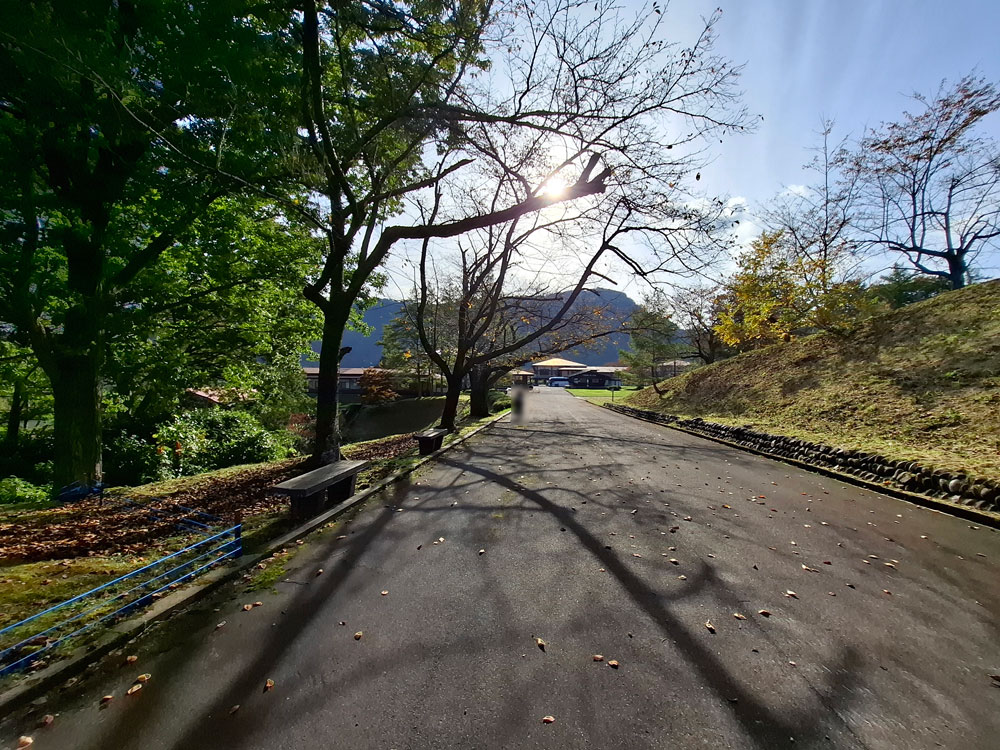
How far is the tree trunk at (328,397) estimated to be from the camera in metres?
7.64

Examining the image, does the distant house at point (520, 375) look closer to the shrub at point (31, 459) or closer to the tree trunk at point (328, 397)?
the shrub at point (31, 459)

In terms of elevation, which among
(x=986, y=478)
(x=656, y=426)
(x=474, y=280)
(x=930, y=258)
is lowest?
(x=656, y=426)

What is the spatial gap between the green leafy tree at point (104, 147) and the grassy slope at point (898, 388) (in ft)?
37.2

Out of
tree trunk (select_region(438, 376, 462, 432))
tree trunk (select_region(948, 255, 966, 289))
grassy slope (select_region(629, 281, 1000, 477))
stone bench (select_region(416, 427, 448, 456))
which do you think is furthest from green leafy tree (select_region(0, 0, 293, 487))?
tree trunk (select_region(948, 255, 966, 289))

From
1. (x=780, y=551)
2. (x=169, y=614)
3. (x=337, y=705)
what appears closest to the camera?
(x=337, y=705)

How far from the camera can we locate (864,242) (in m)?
22.7

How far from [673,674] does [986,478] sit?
238 inches

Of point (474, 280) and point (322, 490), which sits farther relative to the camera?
Answer: point (474, 280)

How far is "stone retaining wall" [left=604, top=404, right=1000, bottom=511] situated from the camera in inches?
210

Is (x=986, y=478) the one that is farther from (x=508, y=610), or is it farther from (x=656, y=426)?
(x=656, y=426)

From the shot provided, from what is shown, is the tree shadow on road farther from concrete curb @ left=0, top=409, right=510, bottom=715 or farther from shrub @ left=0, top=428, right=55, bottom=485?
shrub @ left=0, top=428, right=55, bottom=485

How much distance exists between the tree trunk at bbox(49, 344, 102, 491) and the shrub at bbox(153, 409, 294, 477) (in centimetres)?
365

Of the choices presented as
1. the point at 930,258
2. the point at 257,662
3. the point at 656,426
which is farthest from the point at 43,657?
the point at 930,258

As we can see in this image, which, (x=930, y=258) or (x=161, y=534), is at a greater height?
(x=930, y=258)
